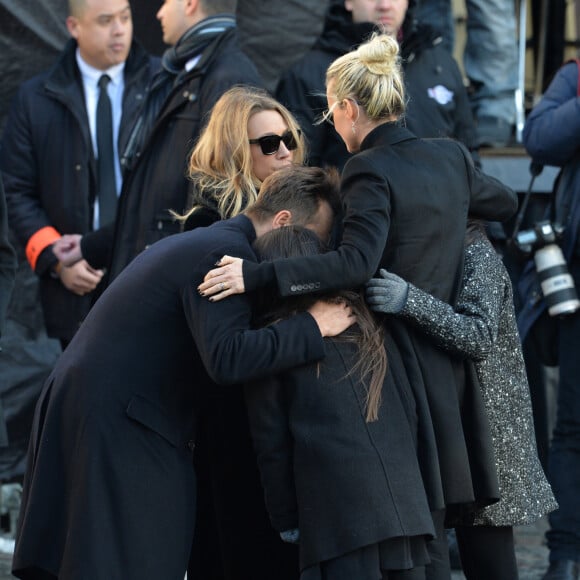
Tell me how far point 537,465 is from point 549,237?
3.91 ft

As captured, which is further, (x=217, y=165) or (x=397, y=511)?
(x=217, y=165)

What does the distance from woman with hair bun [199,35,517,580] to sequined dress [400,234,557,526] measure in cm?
9

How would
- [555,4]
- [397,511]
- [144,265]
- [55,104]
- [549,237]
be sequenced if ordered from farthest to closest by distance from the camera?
[555,4] < [55,104] < [549,237] < [144,265] < [397,511]

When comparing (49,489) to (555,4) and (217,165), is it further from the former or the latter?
(555,4)

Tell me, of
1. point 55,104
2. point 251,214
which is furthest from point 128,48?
point 251,214

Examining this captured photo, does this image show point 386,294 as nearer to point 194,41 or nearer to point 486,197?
point 486,197

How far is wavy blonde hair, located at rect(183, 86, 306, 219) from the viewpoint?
447 centimetres

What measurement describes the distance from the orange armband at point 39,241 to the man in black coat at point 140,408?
218cm

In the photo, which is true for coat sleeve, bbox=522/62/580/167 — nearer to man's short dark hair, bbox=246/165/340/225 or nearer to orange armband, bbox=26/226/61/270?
man's short dark hair, bbox=246/165/340/225

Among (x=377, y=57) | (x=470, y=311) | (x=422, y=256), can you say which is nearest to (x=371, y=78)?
(x=377, y=57)

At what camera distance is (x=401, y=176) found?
155 inches

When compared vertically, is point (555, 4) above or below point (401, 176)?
below

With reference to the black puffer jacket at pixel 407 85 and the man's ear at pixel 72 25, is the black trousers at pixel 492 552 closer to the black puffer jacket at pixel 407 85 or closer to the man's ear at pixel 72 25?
the black puffer jacket at pixel 407 85

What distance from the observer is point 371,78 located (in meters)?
4.04
